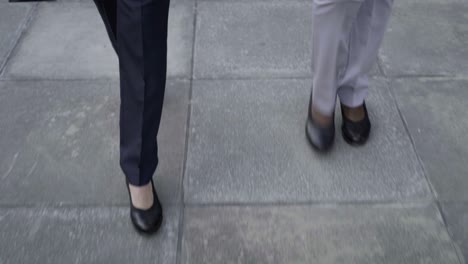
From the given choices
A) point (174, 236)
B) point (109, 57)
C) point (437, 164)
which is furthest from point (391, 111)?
point (109, 57)

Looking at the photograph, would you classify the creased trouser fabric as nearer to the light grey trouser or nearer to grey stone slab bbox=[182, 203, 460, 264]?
grey stone slab bbox=[182, 203, 460, 264]

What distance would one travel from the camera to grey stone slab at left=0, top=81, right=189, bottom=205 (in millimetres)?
2354

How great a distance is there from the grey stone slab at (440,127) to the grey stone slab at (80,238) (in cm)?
134

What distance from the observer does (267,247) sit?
2.09 metres

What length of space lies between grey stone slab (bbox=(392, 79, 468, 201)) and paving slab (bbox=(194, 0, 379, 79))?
324mm

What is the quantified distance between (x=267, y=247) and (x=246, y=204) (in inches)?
10.3

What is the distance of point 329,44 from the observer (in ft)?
Result: 7.32

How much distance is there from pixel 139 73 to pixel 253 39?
169 centimetres

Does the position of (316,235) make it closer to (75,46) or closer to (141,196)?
(141,196)

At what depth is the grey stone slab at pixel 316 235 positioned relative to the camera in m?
2.06

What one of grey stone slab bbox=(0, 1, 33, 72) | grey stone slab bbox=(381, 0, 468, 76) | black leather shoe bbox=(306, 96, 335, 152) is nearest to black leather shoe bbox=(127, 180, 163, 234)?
black leather shoe bbox=(306, 96, 335, 152)

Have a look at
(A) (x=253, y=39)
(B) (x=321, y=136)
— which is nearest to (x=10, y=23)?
(A) (x=253, y=39)

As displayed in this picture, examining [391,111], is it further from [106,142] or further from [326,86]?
[106,142]

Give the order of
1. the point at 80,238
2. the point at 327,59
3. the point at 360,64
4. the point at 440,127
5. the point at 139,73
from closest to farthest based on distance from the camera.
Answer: the point at 139,73 → the point at 80,238 → the point at 327,59 → the point at 360,64 → the point at 440,127
